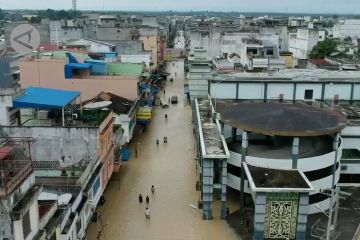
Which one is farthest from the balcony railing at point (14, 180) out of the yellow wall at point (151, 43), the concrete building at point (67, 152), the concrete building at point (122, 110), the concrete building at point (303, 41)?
the concrete building at point (303, 41)

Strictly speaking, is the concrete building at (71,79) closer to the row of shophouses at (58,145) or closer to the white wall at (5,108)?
the row of shophouses at (58,145)

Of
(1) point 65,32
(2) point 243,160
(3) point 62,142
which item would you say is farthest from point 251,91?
(1) point 65,32

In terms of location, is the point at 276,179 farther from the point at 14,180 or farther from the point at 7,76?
the point at 7,76

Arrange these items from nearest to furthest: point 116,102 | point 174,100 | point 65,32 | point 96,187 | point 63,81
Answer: point 96,187 → point 116,102 → point 63,81 → point 174,100 → point 65,32

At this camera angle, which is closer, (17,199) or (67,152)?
(17,199)

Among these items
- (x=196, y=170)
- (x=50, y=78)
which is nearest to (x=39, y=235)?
(x=196, y=170)

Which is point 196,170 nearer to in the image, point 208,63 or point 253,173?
point 253,173
